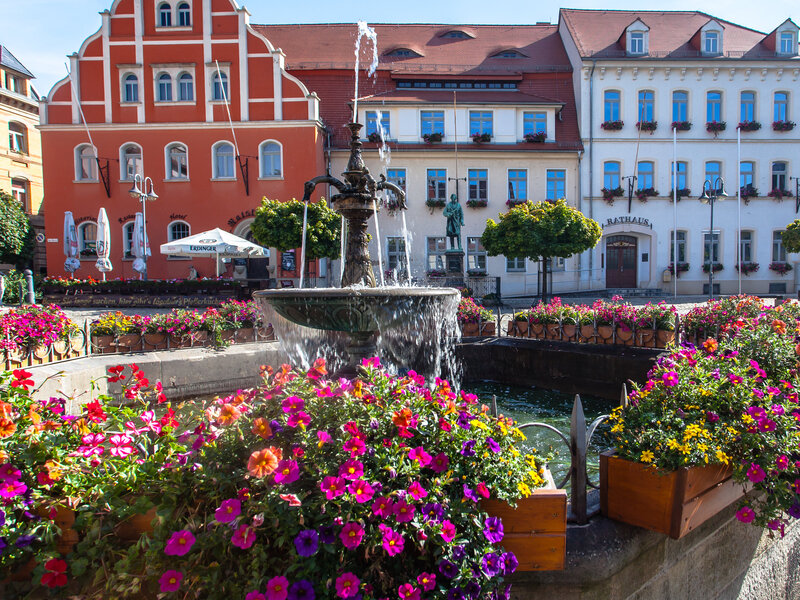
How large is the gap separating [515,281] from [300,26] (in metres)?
17.9

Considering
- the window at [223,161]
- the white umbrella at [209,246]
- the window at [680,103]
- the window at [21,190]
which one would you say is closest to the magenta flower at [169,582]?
the white umbrella at [209,246]

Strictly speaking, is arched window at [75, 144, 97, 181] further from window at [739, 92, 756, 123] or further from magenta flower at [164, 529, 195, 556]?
window at [739, 92, 756, 123]

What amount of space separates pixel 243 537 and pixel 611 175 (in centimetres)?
2664

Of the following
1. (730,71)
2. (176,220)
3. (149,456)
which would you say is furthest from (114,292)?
(730,71)

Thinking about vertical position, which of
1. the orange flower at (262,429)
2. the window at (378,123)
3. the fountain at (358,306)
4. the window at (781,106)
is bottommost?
the orange flower at (262,429)

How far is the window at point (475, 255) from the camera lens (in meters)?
25.0

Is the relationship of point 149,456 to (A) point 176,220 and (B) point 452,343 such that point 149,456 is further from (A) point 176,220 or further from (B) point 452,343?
(A) point 176,220

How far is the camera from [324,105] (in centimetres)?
2506

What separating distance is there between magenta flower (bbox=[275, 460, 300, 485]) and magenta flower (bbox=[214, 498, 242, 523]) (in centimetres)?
13

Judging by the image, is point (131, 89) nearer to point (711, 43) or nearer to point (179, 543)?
point (179, 543)

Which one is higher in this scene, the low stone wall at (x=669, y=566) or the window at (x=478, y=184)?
the window at (x=478, y=184)

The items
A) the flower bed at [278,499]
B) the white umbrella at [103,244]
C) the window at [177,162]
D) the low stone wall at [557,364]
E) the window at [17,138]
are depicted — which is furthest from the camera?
the window at [17,138]

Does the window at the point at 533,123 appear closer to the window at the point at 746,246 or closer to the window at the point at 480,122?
the window at the point at 480,122

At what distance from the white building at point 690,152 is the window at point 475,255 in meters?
4.72
